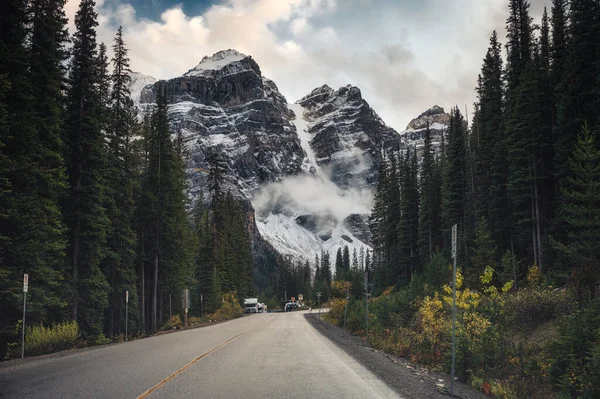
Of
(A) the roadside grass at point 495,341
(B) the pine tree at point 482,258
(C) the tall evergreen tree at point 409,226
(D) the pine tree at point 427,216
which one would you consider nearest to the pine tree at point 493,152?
(B) the pine tree at point 482,258

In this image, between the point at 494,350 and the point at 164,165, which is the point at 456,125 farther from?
the point at 494,350

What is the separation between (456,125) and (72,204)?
4619cm

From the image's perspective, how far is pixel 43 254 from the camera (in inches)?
793

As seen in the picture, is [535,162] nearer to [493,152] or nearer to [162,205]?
[493,152]

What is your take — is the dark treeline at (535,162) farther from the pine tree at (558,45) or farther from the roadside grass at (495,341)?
the roadside grass at (495,341)

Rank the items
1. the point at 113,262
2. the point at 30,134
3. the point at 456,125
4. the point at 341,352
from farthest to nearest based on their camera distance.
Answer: the point at 456,125 → the point at 113,262 → the point at 30,134 → the point at 341,352

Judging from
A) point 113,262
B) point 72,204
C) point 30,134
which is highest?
point 30,134

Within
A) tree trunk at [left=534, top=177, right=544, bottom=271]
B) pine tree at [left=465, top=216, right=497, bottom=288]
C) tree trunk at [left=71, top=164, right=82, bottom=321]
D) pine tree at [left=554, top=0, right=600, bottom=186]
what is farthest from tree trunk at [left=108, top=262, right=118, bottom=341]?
pine tree at [left=554, top=0, right=600, bottom=186]

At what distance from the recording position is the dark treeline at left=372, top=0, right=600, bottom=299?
2406 cm

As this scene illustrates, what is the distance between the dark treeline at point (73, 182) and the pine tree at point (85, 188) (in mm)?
57

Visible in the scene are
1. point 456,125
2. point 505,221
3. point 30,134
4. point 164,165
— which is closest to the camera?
point 30,134

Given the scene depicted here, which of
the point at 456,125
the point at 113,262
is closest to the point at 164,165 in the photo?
the point at 113,262

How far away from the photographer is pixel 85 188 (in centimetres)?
2414

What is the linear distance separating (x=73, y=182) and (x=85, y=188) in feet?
2.86
